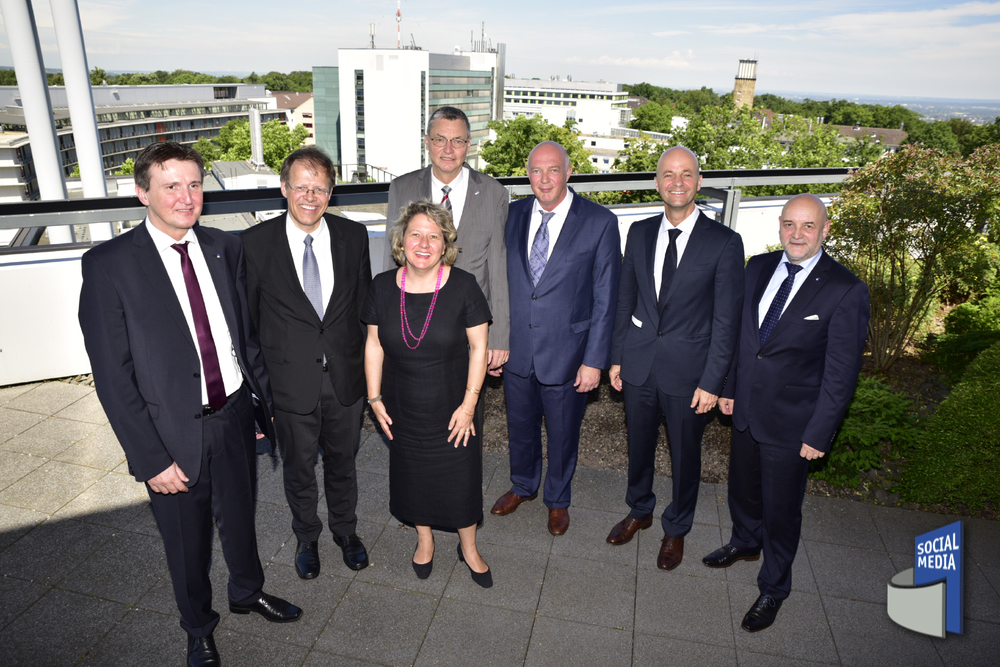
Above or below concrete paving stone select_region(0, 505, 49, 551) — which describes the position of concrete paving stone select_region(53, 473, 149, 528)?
below

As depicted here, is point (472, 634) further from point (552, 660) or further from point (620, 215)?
point (620, 215)

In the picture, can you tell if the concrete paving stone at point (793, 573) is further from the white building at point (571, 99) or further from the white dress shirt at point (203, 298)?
the white building at point (571, 99)

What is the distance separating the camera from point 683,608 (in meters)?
2.96

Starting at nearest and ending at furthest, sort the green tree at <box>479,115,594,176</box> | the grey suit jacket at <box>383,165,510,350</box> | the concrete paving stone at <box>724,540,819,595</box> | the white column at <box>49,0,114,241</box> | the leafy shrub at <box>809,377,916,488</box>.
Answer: the concrete paving stone at <box>724,540,819,595</box>
the grey suit jacket at <box>383,165,510,350</box>
the leafy shrub at <box>809,377,916,488</box>
the white column at <box>49,0,114,241</box>
the green tree at <box>479,115,594,176</box>

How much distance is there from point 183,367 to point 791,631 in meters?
2.99

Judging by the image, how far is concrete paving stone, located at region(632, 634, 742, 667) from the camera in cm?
264

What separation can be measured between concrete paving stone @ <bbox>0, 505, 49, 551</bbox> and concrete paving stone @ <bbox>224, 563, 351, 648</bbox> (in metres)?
1.45

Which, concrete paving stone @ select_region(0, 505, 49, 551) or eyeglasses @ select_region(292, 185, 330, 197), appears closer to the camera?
eyeglasses @ select_region(292, 185, 330, 197)

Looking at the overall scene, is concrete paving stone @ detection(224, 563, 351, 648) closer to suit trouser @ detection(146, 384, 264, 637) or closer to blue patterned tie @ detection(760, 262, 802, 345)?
suit trouser @ detection(146, 384, 264, 637)

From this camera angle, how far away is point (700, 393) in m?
3.06

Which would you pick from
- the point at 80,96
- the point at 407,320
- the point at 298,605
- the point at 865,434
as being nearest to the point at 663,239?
the point at 407,320

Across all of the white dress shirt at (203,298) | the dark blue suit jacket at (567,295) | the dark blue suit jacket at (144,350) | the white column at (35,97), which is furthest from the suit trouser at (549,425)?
the white column at (35,97)

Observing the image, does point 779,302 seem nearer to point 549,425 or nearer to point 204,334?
point 549,425

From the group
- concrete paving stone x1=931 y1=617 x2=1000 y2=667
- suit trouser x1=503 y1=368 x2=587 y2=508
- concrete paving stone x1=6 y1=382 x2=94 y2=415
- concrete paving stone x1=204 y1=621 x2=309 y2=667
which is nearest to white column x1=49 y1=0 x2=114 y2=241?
concrete paving stone x1=6 y1=382 x2=94 y2=415
